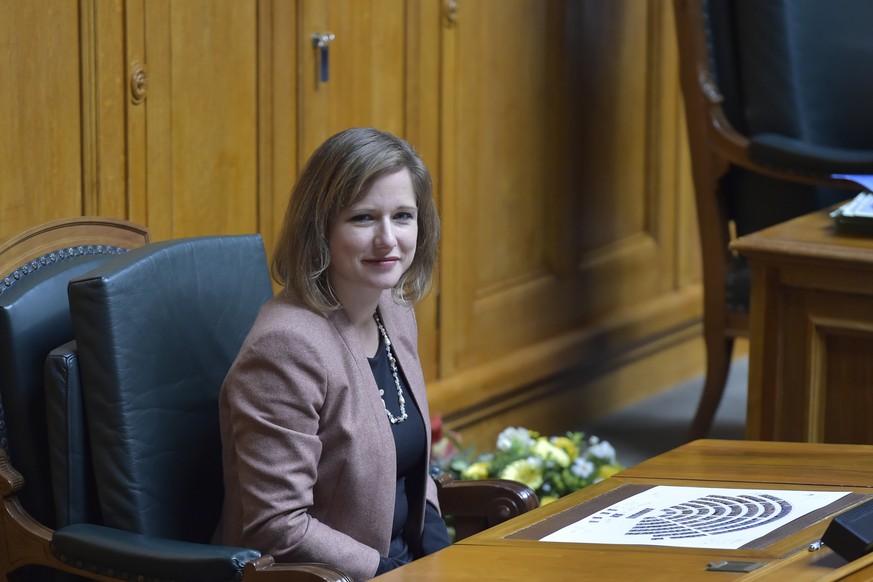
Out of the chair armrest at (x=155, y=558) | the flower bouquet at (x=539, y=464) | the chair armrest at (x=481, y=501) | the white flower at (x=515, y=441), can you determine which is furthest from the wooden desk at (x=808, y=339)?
the chair armrest at (x=155, y=558)

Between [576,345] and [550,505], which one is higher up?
[550,505]

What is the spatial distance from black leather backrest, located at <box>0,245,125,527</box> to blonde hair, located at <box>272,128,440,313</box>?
317 mm

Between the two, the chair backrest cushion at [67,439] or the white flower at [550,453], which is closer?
the chair backrest cushion at [67,439]

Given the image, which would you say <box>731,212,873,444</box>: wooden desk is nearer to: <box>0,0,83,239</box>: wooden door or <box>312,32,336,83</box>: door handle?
<box>312,32,336,83</box>: door handle

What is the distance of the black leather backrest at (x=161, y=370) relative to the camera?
1.93 meters

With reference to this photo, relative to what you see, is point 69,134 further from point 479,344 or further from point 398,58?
point 479,344

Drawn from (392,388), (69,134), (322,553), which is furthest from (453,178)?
(322,553)

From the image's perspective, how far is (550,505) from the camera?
1.77 meters

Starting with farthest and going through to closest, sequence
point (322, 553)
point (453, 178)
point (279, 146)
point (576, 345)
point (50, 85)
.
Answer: point (576, 345)
point (453, 178)
point (279, 146)
point (50, 85)
point (322, 553)

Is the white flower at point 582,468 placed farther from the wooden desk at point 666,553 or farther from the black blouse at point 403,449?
the wooden desk at point 666,553

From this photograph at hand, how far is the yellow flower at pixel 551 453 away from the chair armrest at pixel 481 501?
901 millimetres

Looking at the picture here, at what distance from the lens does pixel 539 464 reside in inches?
123

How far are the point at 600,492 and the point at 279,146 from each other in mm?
1472

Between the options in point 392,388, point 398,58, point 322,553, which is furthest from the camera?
point 398,58
